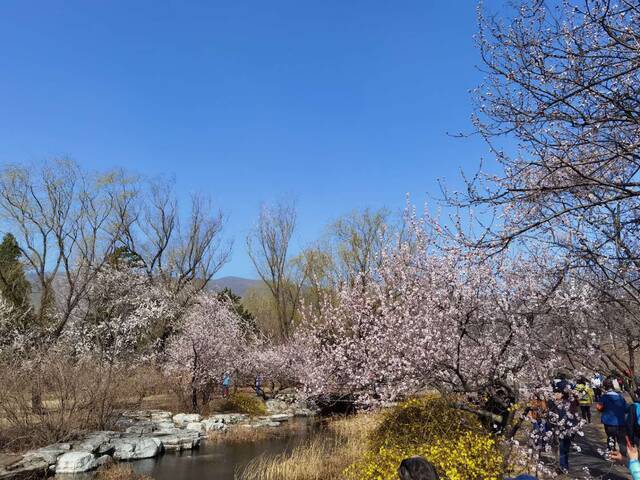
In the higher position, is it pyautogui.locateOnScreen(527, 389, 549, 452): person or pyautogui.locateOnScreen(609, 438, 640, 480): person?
pyautogui.locateOnScreen(527, 389, 549, 452): person

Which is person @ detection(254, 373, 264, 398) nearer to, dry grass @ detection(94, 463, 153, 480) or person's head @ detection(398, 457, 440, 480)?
dry grass @ detection(94, 463, 153, 480)

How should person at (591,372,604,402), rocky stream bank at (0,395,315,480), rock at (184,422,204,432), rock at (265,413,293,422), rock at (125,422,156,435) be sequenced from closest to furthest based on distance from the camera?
1. person at (591,372,604,402)
2. rocky stream bank at (0,395,315,480)
3. rock at (125,422,156,435)
4. rock at (184,422,204,432)
5. rock at (265,413,293,422)

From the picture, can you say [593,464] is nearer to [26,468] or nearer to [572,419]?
[572,419]

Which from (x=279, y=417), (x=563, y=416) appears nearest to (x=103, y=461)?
(x=279, y=417)

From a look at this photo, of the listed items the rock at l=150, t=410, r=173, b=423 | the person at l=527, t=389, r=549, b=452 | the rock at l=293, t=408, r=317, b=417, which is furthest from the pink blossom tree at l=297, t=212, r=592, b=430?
the rock at l=293, t=408, r=317, b=417

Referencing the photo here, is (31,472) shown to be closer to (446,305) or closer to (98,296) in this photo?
(446,305)

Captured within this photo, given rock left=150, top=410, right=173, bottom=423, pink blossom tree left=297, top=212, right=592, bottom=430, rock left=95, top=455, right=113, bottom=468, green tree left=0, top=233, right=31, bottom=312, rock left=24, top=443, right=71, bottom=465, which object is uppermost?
green tree left=0, top=233, right=31, bottom=312

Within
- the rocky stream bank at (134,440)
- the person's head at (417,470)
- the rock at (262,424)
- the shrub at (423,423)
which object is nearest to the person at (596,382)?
the shrub at (423,423)

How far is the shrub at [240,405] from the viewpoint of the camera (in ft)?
69.8

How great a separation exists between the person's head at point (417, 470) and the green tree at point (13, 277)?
2259cm

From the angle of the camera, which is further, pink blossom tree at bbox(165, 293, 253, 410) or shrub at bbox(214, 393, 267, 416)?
shrub at bbox(214, 393, 267, 416)

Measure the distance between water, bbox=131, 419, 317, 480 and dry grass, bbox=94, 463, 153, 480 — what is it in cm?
51

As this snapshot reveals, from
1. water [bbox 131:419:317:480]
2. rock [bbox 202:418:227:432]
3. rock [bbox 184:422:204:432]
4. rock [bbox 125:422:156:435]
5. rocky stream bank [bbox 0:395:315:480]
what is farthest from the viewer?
rock [bbox 202:418:227:432]

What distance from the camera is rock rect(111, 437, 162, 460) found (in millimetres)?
12975
